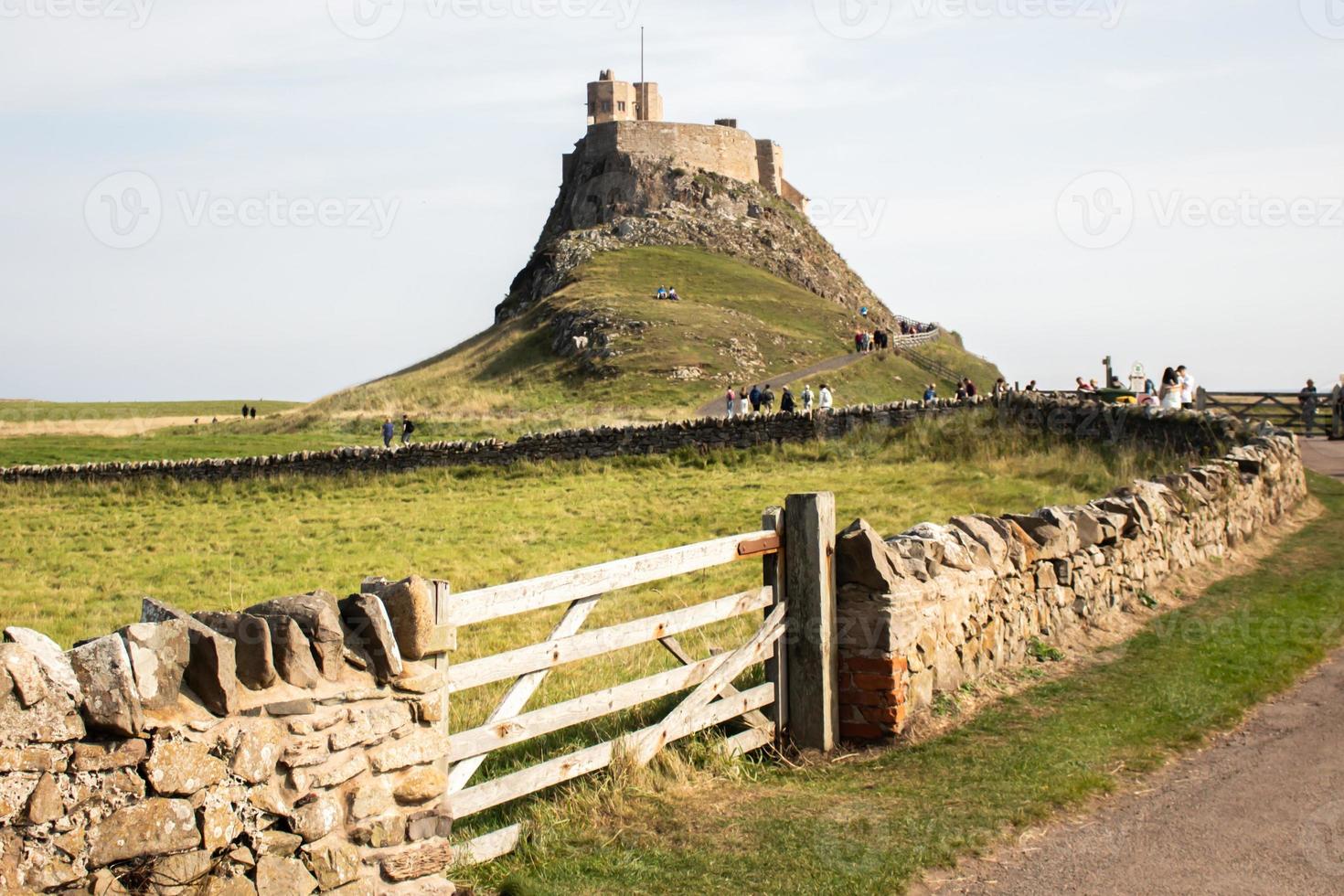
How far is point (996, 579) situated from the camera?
30.3ft

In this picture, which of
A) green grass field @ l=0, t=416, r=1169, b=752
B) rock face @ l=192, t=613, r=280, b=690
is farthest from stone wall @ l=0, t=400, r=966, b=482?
rock face @ l=192, t=613, r=280, b=690

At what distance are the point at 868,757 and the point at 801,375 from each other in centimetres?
5026

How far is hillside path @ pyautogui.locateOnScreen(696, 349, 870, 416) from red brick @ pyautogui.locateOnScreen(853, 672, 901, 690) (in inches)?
1584

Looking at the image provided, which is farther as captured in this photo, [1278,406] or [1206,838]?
[1278,406]

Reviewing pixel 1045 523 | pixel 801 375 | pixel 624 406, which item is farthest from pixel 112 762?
pixel 801 375

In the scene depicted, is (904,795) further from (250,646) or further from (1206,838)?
(250,646)

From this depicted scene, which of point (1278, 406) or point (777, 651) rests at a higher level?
point (1278, 406)

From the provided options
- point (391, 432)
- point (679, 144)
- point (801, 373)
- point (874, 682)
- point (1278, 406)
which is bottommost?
point (874, 682)

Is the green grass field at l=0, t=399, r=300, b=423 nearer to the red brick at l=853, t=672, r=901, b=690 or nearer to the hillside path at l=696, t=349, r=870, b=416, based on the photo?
the hillside path at l=696, t=349, r=870, b=416

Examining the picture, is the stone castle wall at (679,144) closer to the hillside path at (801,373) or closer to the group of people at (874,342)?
the group of people at (874,342)

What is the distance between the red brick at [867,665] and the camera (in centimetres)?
782

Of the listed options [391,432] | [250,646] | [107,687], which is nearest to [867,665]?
[250,646]

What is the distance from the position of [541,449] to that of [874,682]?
24.7 m

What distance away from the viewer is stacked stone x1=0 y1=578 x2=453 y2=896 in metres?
4.19
